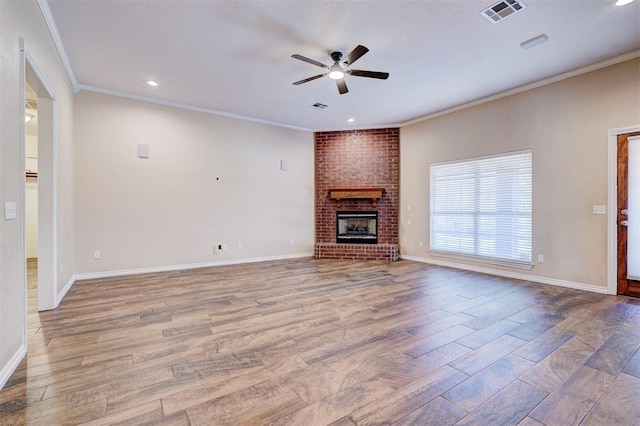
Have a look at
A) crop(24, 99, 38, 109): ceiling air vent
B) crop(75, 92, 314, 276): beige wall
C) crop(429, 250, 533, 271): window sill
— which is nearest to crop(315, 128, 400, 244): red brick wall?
crop(75, 92, 314, 276): beige wall

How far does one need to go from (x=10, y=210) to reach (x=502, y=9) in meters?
4.37

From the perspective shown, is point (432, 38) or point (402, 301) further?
point (402, 301)

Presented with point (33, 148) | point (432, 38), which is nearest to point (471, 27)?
point (432, 38)

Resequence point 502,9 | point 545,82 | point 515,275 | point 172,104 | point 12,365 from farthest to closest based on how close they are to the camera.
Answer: point 172,104, point 515,275, point 545,82, point 502,9, point 12,365

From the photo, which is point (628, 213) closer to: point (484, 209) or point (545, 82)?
point (484, 209)

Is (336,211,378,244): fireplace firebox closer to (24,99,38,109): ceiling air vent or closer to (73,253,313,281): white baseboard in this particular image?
(73,253,313,281): white baseboard

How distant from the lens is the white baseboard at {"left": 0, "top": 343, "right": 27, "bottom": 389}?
1840 millimetres

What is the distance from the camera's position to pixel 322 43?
10.8 feet

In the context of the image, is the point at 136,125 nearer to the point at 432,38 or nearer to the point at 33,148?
the point at 33,148

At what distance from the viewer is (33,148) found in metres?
6.00

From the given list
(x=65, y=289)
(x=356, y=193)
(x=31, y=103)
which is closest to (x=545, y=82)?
(x=356, y=193)

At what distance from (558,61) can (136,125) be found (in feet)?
20.3

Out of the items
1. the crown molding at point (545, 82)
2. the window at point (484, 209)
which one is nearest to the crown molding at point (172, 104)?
the crown molding at point (545, 82)

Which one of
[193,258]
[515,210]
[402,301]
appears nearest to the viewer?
[402,301]
